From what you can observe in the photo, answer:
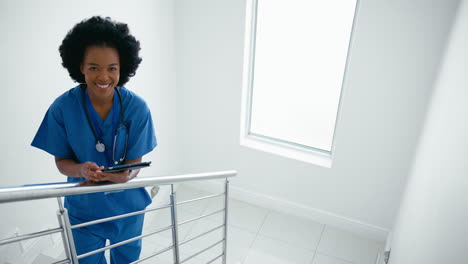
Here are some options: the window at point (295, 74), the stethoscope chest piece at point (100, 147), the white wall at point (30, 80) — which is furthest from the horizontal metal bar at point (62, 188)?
the window at point (295, 74)

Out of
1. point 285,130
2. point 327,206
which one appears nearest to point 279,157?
point 285,130

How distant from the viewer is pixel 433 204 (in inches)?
65.3

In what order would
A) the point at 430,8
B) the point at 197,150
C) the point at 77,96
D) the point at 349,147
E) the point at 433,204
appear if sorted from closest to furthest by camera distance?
the point at 433,204, the point at 77,96, the point at 430,8, the point at 349,147, the point at 197,150

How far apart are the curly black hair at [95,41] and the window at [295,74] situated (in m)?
1.60

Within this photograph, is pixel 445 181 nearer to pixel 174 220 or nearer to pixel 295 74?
pixel 174 220

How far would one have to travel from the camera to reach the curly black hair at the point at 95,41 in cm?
169

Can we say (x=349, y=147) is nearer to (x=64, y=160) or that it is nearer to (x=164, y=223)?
(x=164, y=223)

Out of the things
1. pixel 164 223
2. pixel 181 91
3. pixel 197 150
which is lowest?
pixel 164 223

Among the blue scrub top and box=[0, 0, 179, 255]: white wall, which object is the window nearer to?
box=[0, 0, 179, 255]: white wall

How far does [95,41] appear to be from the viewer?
5.55 feet

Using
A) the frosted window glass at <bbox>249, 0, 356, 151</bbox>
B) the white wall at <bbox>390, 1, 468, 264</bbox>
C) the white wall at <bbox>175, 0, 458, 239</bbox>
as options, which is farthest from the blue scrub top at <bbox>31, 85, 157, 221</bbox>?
the frosted window glass at <bbox>249, 0, 356, 151</bbox>

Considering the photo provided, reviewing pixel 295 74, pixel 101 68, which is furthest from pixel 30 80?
pixel 295 74

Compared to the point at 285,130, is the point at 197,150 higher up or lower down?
lower down

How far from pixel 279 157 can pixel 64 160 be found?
2152mm
